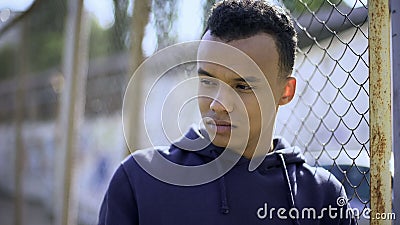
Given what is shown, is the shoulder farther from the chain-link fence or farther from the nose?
the nose

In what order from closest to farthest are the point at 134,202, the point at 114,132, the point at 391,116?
the point at 391,116 → the point at 134,202 → the point at 114,132

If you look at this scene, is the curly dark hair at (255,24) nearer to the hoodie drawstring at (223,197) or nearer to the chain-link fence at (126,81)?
the chain-link fence at (126,81)

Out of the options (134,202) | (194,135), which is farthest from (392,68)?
(134,202)

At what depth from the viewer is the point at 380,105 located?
5.33ft

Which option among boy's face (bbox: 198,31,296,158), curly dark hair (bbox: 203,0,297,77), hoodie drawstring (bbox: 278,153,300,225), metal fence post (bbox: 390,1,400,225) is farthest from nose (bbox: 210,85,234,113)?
metal fence post (bbox: 390,1,400,225)

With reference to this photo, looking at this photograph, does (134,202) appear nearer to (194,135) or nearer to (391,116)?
(194,135)

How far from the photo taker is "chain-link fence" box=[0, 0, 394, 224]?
2.03 meters

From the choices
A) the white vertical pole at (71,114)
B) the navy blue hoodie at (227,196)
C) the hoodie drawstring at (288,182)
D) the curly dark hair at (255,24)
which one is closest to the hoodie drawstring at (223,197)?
the navy blue hoodie at (227,196)

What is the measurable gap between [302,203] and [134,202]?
428 millimetres

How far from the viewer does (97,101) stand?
5.32 m

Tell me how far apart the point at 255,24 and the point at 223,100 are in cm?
21

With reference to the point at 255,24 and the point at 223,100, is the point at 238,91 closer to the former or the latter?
the point at 223,100

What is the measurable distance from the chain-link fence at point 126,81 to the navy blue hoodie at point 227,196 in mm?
197

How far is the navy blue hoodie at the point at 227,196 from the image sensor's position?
1.74 m
